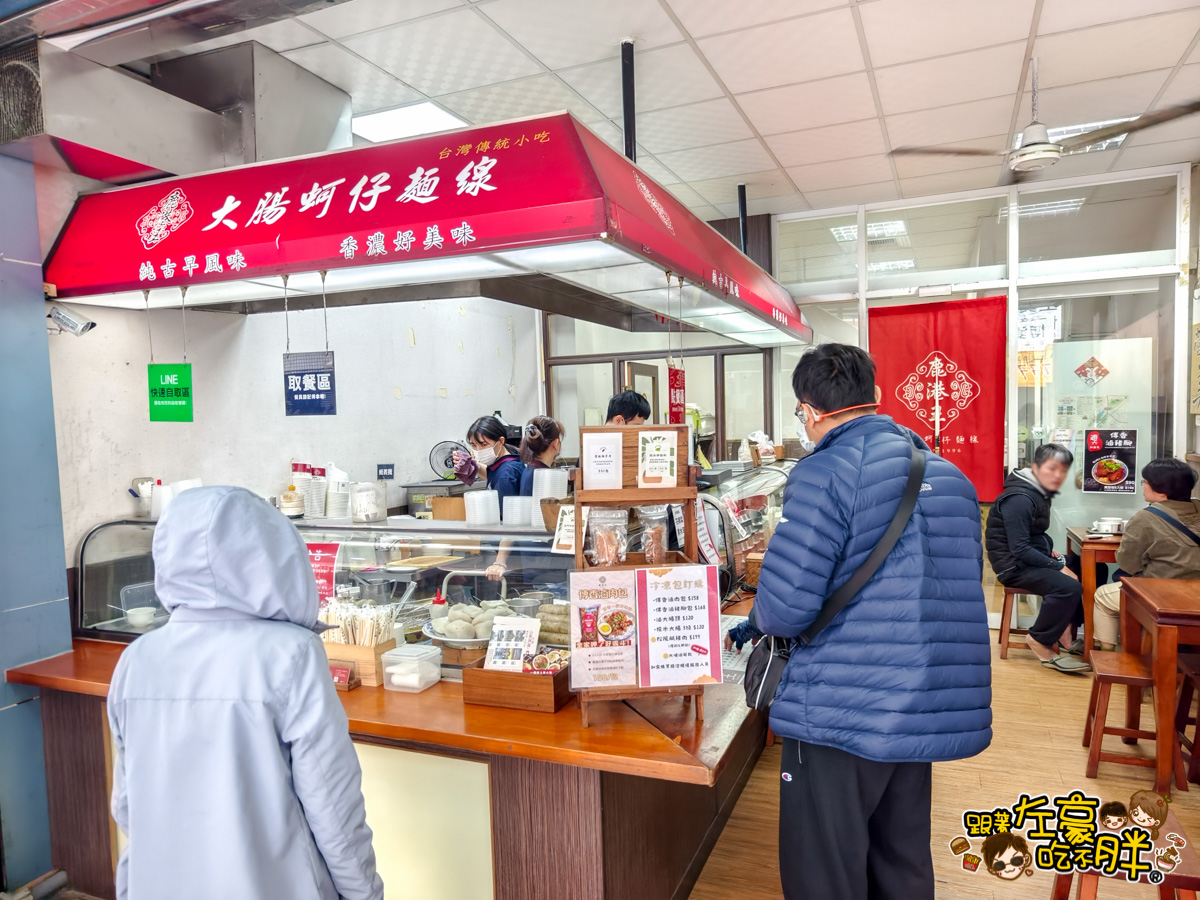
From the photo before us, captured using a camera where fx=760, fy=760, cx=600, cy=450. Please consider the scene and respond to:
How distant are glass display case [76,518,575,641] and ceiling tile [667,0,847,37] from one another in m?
2.22

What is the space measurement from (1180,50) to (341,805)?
15.4ft

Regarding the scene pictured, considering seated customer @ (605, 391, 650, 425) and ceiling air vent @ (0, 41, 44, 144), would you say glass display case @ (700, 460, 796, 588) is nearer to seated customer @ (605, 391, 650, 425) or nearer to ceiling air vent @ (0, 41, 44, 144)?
seated customer @ (605, 391, 650, 425)

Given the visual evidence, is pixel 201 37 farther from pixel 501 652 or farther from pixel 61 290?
pixel 501 652

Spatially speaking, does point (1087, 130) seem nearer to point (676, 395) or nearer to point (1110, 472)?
point (1110, 472)

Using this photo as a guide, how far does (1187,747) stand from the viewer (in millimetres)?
3674

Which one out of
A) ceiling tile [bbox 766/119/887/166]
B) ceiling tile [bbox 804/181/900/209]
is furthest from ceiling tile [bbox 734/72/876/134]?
ceiling tile [bbox 804/181/900/209]

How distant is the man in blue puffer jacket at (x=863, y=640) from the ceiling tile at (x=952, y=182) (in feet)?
13.9

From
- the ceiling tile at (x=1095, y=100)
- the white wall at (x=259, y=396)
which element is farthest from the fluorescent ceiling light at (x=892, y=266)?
the white wall at (x=259, y=396)

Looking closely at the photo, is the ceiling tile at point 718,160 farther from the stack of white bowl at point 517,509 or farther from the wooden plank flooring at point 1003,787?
the wooden plank flooring at point 1003,787

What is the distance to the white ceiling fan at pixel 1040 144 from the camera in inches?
154

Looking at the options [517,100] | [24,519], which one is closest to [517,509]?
[24,519]

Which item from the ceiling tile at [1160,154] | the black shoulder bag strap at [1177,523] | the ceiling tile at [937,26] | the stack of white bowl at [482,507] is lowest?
the black shoulder bag strap at [1177,523]

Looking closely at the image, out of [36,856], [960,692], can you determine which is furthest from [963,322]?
[36,856]

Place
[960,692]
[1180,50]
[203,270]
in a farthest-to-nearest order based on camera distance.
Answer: [1180,50]
[203,270]
[960,692]
